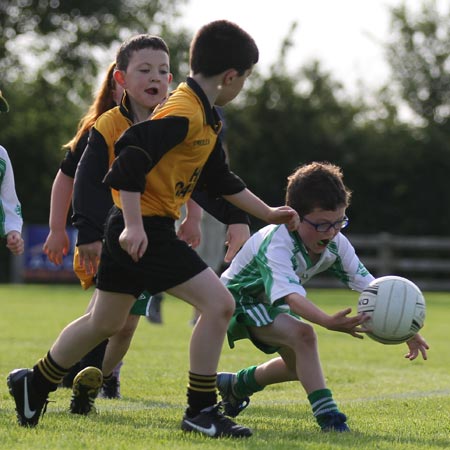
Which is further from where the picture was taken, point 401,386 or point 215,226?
point 215,226

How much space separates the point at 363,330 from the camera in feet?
16.2

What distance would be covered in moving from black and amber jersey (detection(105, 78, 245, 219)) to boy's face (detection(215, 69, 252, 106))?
0.07 meters

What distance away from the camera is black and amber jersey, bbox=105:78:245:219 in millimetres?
4465

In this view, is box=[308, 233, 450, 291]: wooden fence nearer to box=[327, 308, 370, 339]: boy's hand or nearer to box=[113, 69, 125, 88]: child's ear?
box=[113, 69, 125, 88]: child's ear

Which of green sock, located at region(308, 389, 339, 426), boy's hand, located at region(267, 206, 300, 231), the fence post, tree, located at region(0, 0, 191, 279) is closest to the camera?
boy's hand, located at region(267, 206, 300, 231)

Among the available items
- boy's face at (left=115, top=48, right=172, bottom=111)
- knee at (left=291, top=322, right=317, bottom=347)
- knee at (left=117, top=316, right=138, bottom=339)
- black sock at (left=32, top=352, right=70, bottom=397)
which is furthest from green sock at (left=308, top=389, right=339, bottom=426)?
boy's face at (left=115, top=48, right=172, bottom=111)

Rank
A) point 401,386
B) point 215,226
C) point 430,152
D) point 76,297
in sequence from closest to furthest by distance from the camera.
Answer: point 401,386
point 215,226
point 76,297
point 430,152

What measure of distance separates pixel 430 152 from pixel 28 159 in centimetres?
1216

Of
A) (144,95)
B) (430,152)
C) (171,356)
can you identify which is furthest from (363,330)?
(430,152)

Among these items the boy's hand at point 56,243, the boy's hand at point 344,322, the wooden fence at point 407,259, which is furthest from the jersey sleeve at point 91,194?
the wooden fence at point 407,259

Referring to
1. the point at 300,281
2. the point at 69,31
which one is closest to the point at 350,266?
the point at 300,281

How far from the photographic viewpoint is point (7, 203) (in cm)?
566

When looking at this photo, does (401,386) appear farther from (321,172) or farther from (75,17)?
(75,17)

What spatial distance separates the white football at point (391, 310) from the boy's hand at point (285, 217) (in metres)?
0.52
